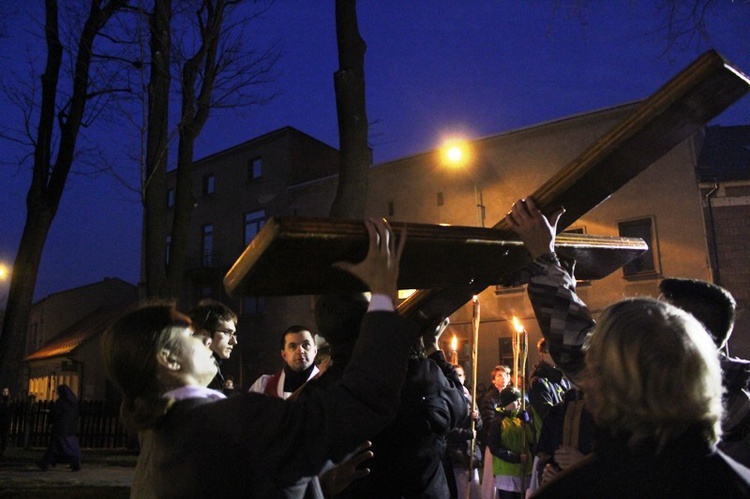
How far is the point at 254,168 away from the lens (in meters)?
31.6

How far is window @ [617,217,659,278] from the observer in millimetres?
19547

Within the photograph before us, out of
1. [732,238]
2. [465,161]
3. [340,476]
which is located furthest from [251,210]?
[340,476]

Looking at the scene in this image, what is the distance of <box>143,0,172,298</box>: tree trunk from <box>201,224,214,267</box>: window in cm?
2110

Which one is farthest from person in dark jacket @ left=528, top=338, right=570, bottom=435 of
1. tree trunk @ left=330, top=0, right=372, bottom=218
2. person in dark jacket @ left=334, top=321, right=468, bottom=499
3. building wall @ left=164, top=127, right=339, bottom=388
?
building wall @ left=164, top=127, right=339, bottom=388

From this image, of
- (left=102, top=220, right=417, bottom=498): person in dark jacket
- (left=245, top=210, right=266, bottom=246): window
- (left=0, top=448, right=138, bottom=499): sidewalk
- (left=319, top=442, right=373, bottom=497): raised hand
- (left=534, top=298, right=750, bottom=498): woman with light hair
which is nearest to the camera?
(left=534, top=298, right=750, bottom=498): woman with light hair

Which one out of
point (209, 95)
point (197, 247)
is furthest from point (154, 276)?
point (197, 247)

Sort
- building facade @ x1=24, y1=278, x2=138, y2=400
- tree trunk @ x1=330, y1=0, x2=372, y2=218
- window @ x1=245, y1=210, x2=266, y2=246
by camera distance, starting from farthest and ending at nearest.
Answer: building facade @ x1=24, y1=278, x2=138, y2=400 → window @ x1=245, y1=210, x2=266, y2=246 → tree trunk @ x1=330, y1=0, x2=372, y2=218

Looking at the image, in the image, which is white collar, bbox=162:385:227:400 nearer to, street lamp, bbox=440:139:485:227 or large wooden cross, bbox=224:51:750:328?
large wooden cross, bbox=224:51:750:328

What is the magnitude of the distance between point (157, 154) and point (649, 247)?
15387 millimetres

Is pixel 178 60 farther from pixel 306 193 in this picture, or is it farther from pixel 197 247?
pixel 197 247

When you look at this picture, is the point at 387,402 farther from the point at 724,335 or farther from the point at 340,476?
the point at 724,335

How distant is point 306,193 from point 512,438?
2238 centimetres

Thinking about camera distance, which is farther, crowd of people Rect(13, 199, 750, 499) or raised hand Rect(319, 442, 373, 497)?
raised hand Rect(319, 442, 373, 497)

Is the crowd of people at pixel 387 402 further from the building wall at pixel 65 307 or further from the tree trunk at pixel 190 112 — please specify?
the building wall at pixel 65 307
